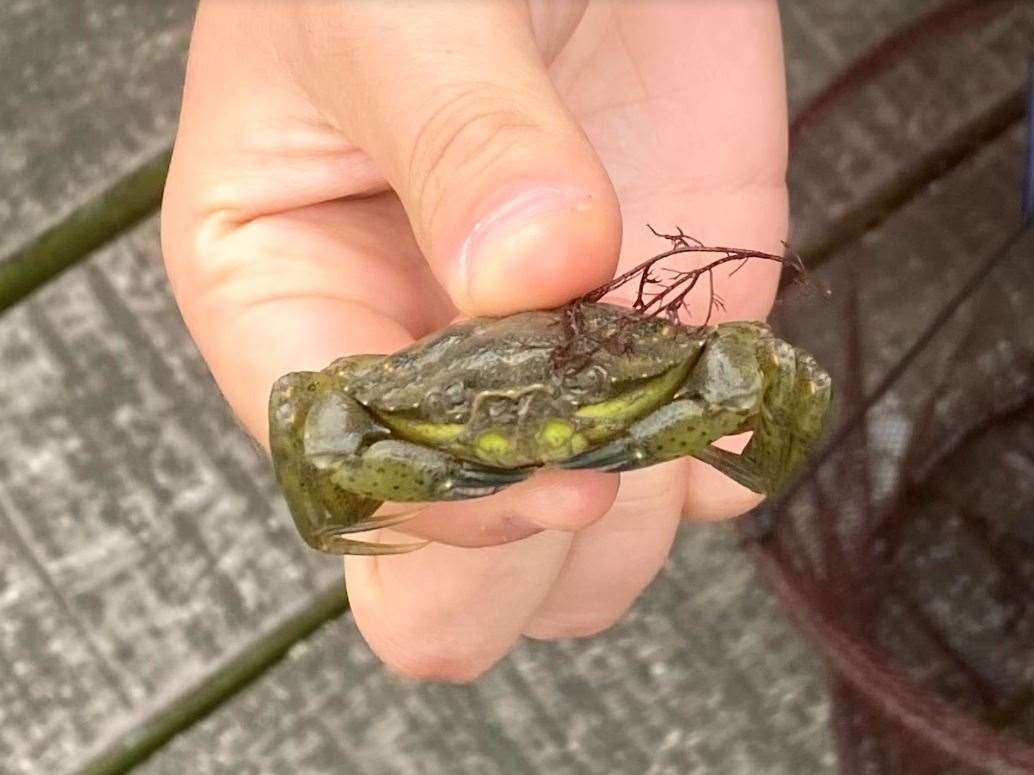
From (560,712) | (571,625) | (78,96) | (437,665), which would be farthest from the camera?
(78,96)

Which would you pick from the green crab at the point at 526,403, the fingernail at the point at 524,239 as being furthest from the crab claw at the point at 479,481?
the fingernail at the point at 524,239

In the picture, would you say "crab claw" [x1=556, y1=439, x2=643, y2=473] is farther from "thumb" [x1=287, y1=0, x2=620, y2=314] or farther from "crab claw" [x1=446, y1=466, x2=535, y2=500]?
"thumb" [x1=287, y1=0, x2=620, y2=314]

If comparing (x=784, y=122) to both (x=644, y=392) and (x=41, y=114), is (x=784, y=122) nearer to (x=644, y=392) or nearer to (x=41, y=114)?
(x=644, y=392)

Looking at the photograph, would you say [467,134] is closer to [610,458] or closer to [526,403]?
[526,403]

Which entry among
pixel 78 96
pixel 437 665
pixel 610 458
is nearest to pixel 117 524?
pixel 437 665

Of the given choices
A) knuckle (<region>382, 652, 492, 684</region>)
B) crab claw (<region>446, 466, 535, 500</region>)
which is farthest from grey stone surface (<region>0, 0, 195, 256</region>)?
crab claw (<region>446, 466, 535, 500</region>)

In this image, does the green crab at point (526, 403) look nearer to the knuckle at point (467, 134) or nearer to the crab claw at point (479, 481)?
the crab claw at point (479, 481)
